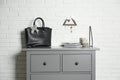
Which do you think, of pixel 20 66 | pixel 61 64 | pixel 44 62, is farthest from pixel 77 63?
pixel 20 66

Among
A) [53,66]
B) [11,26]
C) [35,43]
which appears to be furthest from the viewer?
[11,26]

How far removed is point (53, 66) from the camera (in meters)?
2.57

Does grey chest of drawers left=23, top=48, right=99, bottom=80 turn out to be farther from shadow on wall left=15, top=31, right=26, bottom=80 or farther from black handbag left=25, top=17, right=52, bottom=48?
shadow on wall left=15, top=31, right=26, bottom=80

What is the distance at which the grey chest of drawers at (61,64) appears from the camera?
2564mm

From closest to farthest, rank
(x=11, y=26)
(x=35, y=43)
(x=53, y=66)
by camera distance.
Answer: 1. (x=53, y=66)
2. (x=35, y=43)
3. (x=11, y=26)

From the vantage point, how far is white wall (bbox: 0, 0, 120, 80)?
2967 mm

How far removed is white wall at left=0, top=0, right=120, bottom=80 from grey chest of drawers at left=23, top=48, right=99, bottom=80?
451 mm

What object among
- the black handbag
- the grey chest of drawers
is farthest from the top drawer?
the black handbag

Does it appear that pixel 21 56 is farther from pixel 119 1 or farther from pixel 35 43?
pixel 119 1

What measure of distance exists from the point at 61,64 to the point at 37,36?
1.72 feet

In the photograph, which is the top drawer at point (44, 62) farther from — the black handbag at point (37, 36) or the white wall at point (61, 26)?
the white wall at point (61, 26)

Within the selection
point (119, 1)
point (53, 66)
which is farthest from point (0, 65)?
point (119, 1)

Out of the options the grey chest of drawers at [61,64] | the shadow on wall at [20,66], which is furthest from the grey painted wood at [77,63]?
the shadow on wall at [20,66]

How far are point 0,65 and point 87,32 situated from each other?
133 cm
